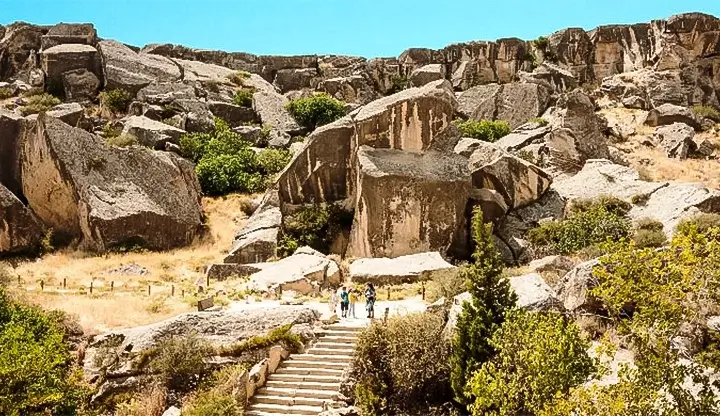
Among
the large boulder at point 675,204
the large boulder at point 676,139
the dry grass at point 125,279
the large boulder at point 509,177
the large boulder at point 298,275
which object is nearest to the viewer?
the dry grass at point 125,279

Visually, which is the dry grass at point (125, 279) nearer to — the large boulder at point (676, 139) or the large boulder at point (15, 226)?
the large boulder at point (15, 226)

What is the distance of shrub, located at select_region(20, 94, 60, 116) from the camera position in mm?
41375

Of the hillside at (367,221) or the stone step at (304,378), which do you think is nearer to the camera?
the hillside at (367,221)

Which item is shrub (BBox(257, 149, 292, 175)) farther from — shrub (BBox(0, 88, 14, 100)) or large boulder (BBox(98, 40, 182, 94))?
shrub (BBox(0, 88, 14, 100))

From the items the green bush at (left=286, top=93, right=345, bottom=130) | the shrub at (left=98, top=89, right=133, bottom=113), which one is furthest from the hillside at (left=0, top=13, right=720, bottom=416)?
the green bush at (left=286, top=93, right=345, bottom=130)

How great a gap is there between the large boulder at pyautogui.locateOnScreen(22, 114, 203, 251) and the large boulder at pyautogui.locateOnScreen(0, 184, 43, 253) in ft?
2.98

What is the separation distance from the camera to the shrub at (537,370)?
10133mm

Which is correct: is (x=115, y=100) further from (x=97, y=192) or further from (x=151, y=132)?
(x=97, y=192)

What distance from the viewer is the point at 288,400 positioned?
50.2 ft

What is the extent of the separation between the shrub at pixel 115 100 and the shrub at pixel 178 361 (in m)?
33.7

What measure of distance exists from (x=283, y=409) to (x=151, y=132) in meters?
29.3

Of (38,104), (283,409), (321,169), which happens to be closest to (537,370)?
(283,409)

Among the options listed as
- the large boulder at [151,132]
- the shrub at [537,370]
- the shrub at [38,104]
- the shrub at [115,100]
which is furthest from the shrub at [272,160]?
the shrub at [537,370]

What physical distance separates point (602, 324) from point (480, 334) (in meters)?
3.74
